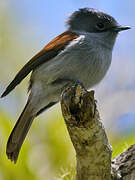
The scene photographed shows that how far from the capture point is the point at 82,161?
2.69 m

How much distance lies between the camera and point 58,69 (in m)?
4.04

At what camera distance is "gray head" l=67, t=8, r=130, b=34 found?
4.80 metres

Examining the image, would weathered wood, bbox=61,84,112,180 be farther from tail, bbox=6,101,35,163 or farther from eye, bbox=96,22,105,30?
eye, bbox=96,22,105,30

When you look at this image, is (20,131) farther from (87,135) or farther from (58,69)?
(87,135)

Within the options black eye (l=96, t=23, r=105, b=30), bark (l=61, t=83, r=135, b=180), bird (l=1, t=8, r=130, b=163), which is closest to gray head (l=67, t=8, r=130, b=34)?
black eye (l=96, t=23, r=105, b=30)

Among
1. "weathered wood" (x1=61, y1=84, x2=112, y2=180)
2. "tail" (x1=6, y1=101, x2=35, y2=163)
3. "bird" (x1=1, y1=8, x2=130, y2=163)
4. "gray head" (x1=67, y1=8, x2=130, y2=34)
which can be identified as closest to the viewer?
"weathered wood" (x1=61, y1=84, x2=112, y2=180)

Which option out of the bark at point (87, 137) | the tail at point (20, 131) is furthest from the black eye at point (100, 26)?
the bark at point (87, 137)

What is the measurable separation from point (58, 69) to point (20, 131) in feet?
3.21

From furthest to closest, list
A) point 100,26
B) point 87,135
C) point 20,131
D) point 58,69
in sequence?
point 100,26 < point 20,131 < point 58,69 < point 87,135

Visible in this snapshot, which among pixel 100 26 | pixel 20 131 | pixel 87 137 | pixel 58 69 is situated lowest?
pixel 87 137

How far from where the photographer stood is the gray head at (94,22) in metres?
4.80

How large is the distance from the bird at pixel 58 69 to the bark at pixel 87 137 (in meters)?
1.22

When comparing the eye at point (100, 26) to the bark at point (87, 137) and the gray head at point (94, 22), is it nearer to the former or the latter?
the gray head at point (94, 22)

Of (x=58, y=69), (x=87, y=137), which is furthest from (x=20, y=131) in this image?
(x=87, y=137)
